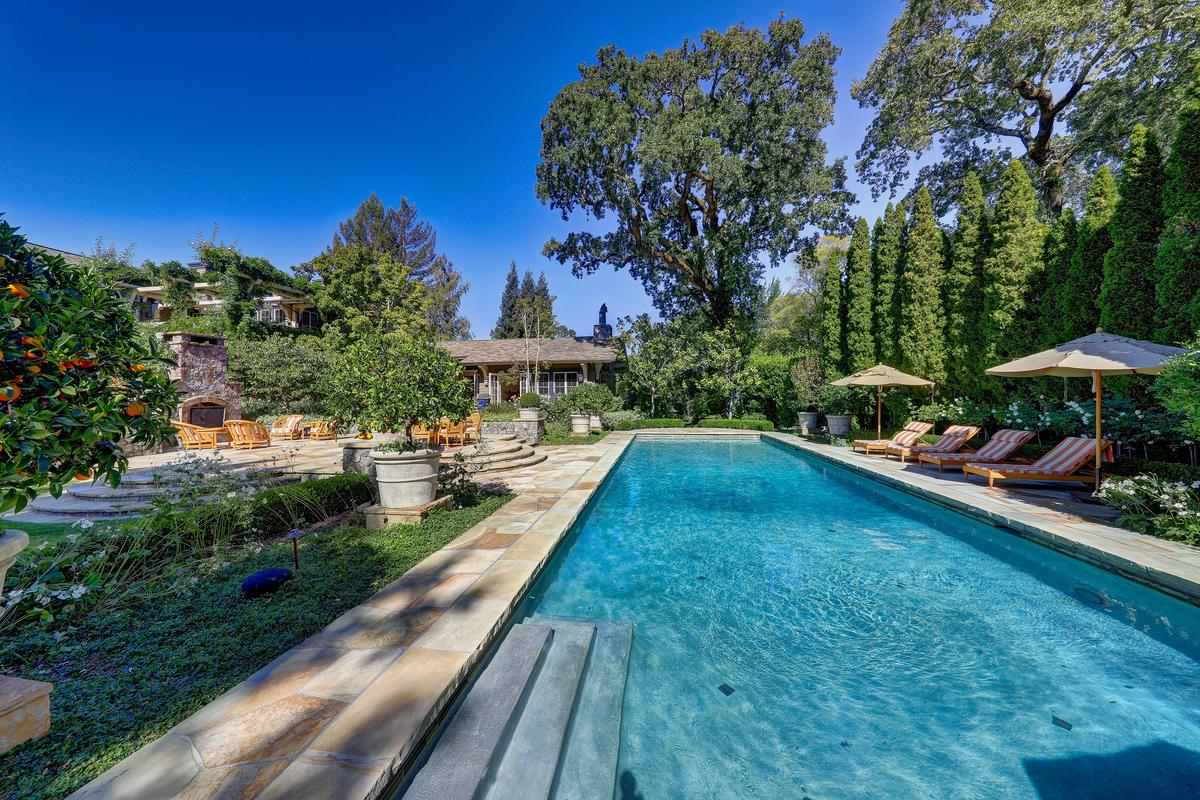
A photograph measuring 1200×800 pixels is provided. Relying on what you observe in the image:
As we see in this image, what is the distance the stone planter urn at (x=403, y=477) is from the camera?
534cm

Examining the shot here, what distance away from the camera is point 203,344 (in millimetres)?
12984

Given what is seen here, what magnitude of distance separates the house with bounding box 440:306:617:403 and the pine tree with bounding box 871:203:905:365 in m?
12.4

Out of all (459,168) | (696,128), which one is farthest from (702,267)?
(459,168)

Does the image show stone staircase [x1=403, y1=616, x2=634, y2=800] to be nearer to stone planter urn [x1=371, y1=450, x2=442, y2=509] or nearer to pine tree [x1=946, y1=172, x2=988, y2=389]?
stone planter urn [x1=371, y1=450, x2=442, y2=509]

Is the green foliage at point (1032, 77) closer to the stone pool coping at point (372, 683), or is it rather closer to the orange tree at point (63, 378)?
the stone pool coping at point (372, 683)

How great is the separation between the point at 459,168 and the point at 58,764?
25.3 meters

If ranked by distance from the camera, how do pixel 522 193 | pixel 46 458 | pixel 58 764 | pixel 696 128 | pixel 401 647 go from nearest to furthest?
1. pixel 46 458
2. pixel 58 764
3. pixel 401 647
4. pixel 696 128
5. pixel 522 193

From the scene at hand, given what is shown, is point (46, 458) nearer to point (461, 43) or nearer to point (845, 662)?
point (845, 662)

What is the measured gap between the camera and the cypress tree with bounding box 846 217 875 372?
50.6ft

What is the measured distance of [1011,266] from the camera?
10.1 meters

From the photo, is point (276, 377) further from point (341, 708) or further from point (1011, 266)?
point (1011, 266)

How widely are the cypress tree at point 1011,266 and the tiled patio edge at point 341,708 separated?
12.3 m

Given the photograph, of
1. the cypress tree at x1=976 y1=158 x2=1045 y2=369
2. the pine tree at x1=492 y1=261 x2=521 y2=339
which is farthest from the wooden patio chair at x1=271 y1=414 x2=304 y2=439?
the pine tree at x1=492 y1=261 x2=521 y2=339

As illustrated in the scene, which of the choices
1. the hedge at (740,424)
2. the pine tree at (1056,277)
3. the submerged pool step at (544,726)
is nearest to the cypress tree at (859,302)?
the hedge at (740,424)
